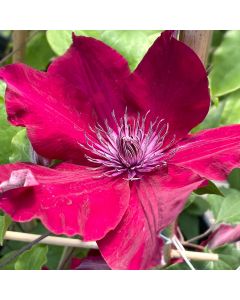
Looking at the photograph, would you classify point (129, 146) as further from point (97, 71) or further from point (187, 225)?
point (187, 225)

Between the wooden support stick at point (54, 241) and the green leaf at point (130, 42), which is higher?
the green leaf at point (130, 42)

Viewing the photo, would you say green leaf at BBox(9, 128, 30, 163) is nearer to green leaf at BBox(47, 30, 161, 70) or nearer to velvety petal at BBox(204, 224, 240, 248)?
green leaf at BBox(47, 30, 161, 70)

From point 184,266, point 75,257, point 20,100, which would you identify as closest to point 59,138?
point 20,100

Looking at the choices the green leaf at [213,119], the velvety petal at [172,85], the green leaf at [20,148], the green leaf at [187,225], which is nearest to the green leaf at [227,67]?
the green leaf at [213,119]

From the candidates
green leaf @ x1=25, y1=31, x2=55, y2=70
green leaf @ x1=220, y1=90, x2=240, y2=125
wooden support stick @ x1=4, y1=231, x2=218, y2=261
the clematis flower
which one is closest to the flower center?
the clematis flower

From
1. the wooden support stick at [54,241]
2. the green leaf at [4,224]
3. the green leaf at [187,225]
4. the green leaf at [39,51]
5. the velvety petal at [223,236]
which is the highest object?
the green leaf at [39,51]

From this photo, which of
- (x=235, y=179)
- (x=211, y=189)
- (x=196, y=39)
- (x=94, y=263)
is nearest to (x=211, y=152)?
(x=211, y=189)

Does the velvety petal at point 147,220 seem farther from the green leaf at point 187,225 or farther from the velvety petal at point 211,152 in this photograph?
the green leaf at point 187,225
